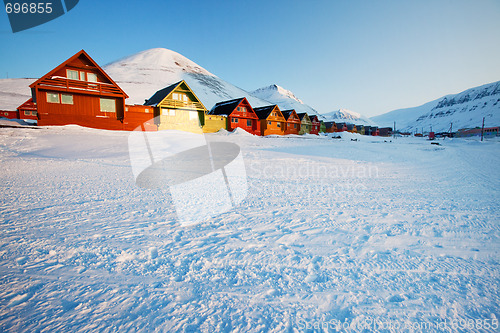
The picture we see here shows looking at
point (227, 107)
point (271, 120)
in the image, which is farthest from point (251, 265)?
point (271, 120)

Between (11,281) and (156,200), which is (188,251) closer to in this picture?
(11,281)

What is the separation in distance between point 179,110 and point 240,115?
1025 centimetres

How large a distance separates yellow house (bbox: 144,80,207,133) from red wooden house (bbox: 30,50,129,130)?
4560mm

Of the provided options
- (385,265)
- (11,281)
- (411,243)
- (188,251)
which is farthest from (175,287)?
(411,243)

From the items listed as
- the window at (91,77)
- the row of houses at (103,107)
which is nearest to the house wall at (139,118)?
the row of houses at (103,107)

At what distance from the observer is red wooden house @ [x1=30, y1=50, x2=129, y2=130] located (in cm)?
1755

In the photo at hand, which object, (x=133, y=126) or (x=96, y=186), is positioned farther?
(x=133, y=126)

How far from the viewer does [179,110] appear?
2598cm

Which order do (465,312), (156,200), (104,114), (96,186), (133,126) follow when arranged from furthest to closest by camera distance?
1. (133,126)
2. (104,114)
3. (96,186)
4. (156,200)
5. (465,312)

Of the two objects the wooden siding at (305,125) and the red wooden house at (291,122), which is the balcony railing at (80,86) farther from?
the wooden siding at (305,125)

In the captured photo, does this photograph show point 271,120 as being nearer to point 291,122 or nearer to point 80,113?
point 291,122

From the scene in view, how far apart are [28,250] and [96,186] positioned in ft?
10.3

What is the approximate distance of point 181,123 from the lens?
26.0m

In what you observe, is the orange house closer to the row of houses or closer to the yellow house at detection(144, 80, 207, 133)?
the row of houses
